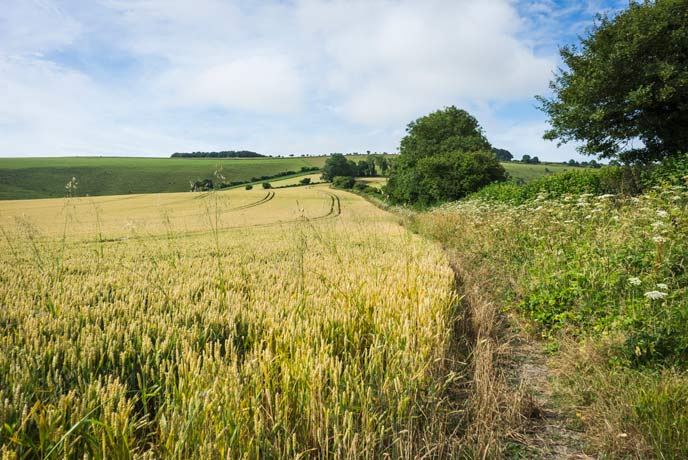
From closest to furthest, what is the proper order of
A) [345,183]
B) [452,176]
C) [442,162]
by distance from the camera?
[452,176], [442,162], [345,183]

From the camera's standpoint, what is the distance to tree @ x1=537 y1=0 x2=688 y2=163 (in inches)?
584

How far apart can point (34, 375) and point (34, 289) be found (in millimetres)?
3081

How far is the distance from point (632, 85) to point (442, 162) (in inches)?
763

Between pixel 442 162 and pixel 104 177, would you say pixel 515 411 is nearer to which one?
pixel 442 162

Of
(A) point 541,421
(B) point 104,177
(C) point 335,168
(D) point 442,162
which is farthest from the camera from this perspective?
(C) point 335,168

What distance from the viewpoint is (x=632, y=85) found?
15656 mm

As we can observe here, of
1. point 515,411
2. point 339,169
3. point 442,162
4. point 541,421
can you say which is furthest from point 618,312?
point 339,169

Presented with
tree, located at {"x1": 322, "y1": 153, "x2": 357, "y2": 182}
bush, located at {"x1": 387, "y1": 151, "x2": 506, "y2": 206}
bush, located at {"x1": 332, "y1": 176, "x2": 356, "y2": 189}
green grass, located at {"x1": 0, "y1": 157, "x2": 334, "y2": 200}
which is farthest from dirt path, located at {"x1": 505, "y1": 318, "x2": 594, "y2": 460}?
tree, located at {"x1": 322, "y1": 153, "x2": 357, "y2": 182}

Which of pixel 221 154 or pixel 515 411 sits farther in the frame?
pixel 221 154

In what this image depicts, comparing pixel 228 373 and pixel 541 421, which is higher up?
pixel 228 373

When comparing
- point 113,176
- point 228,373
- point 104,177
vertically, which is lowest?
point 228,373

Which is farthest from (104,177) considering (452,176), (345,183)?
(452,176)

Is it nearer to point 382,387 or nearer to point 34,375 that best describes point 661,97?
point 382,387

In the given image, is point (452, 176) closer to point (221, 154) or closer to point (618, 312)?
point (618, 312)
